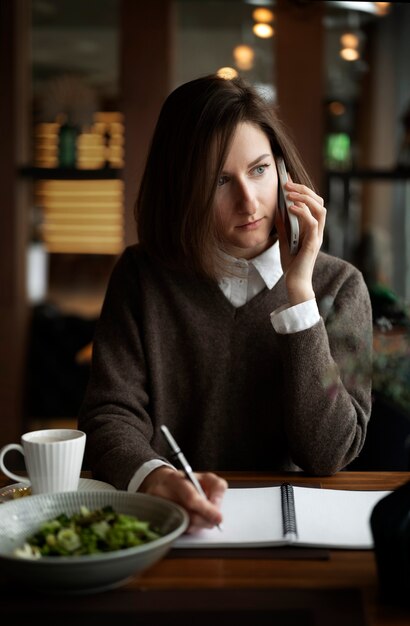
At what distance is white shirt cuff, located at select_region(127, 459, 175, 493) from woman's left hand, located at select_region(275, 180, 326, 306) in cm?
39

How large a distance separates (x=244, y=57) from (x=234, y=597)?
4.23 metres

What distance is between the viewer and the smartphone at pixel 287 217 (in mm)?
1427

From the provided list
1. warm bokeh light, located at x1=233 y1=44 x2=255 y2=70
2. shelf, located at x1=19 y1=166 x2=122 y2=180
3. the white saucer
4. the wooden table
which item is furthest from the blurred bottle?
the wooden table

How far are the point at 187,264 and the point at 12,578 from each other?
80cm

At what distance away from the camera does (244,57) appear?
→ 15.4 ft

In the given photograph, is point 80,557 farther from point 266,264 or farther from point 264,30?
point 264,30

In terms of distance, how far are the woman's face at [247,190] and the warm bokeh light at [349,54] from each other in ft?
14.1

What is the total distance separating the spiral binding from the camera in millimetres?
1004

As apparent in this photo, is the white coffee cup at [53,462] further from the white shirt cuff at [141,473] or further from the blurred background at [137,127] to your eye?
the blurred background at [137,127]

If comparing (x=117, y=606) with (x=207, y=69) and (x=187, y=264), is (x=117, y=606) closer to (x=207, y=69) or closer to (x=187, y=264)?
(x=187, y=264)

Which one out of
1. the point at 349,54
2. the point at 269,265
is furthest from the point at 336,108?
the point at 269,265

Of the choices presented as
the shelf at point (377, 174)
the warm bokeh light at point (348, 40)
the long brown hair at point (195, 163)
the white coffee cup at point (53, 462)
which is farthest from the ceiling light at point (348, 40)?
the white coffee cup at point (53, 462)

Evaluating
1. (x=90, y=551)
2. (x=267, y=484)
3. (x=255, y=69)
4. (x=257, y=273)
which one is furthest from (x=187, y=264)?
(x=255, y=69)

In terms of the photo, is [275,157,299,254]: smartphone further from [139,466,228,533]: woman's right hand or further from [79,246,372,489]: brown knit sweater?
[139,466,228,533]: woman's right hand
